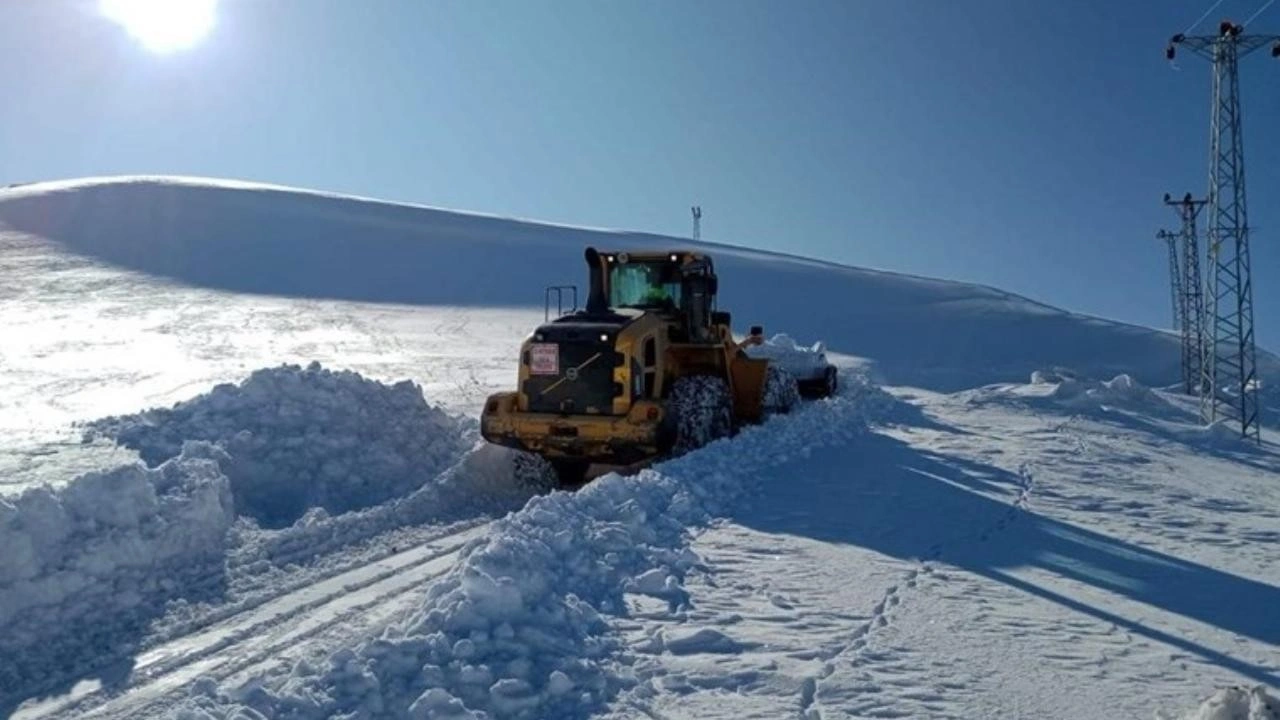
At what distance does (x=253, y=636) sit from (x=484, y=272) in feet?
115

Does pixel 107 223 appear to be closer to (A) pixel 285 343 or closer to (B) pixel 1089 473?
(A) pixel 285 343

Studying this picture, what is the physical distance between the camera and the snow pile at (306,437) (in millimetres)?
9578

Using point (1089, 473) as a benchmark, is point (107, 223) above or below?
above

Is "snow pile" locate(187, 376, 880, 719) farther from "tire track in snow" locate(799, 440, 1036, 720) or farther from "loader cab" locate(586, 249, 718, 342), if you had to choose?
"loader cab" locate(586, 249, 718, 342)

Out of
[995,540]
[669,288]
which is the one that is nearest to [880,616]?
[995,540]

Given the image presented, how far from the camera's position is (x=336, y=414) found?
11.0 metres

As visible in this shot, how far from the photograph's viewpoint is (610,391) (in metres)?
10.7

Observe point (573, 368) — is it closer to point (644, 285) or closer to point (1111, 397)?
point (644, 285)

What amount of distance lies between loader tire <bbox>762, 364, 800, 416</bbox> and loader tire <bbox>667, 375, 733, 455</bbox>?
1845 millimetres

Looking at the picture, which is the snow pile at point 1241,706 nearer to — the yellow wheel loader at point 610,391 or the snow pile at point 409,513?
the snow pile at point 409,513

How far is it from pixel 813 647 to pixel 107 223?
44.2 m

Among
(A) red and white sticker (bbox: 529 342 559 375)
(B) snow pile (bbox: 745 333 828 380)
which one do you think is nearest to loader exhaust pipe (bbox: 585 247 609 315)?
(A) red and white sticker (bbox: 529 342 559 375)

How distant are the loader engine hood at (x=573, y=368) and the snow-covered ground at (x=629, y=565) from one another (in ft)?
3.29

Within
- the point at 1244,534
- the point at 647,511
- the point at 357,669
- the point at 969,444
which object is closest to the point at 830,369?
the point at 969,444
